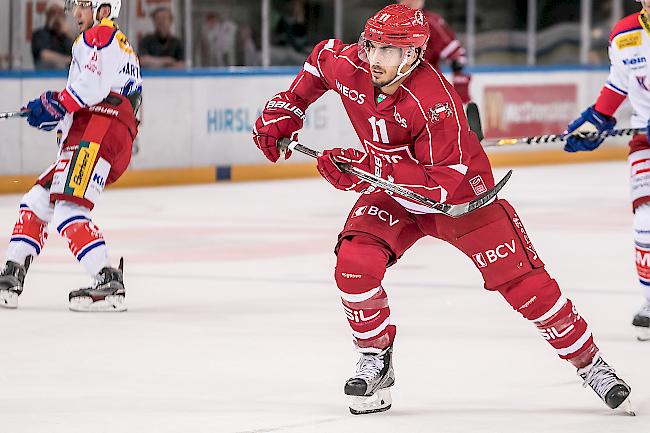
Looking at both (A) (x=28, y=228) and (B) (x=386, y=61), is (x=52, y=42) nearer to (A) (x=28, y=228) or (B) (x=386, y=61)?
(A) (x=28, y=228)

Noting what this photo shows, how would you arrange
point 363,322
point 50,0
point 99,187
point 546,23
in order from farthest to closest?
point 546,23 → point 50,0 → point 99,187 → point 363,322

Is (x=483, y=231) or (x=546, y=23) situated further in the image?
(x=546, y=23)

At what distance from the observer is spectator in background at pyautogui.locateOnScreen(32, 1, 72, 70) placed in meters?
11.4

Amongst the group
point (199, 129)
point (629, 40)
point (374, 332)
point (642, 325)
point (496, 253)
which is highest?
point (629, 40)

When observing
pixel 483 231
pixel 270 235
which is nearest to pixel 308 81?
pixel 483 231

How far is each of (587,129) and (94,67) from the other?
1.93m

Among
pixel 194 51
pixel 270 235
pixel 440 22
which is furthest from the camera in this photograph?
pixel 194 51

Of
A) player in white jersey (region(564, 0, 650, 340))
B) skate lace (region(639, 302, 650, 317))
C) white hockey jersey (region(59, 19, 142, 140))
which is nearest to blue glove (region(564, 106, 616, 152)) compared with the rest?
player in white jersey (region(564, 0, 650, 340))

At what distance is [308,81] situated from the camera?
15.1 ft

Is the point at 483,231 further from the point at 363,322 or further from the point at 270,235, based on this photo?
the point at 270,235

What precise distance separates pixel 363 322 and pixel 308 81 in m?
0.76

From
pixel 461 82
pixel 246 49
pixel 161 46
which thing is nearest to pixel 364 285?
pixel 461 82

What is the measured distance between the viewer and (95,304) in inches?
242

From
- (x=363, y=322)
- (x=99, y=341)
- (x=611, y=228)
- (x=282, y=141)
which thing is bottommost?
(x=611, y=228)
